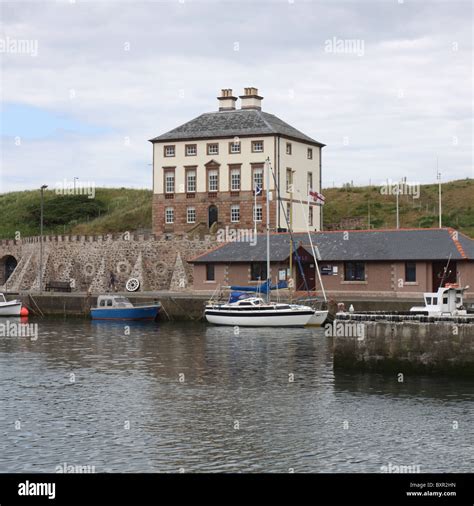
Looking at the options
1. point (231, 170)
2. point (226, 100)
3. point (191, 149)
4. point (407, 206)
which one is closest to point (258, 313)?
point (231, 170)

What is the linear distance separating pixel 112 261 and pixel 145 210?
88.9 feet

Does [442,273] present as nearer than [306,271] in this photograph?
Yes

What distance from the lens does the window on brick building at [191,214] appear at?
81188mm

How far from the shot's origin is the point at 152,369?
37875 millimetres

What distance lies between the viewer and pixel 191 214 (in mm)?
81312

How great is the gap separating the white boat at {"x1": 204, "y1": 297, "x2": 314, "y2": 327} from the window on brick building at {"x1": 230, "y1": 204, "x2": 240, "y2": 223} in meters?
22.5

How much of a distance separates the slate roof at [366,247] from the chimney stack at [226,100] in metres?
19.8

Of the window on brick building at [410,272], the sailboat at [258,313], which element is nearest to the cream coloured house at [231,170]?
the window on brick building at [410,272]

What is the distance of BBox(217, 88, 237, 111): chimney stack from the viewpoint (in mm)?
84062

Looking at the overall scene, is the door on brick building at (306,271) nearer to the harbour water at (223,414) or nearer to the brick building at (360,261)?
the brick building at (360,261)

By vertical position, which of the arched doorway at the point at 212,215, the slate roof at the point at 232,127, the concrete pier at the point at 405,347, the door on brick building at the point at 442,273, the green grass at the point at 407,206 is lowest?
the concrete pier at the point at 405,347

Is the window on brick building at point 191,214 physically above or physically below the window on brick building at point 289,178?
below

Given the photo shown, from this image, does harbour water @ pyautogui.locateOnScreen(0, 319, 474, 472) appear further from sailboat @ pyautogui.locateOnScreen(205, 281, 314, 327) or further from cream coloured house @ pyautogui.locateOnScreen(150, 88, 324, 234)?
cream coloured house @ pyautogui.locateOnScreen(150, 88, 324, 234)

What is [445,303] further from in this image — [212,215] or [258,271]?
[212,215]
